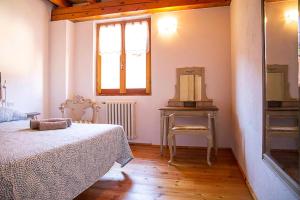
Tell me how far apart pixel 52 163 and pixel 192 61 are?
9.36 feet

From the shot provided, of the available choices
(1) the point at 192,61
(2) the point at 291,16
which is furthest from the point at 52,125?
(1) the point at 192,61

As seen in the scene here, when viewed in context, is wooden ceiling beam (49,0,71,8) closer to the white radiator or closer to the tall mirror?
the white radiator

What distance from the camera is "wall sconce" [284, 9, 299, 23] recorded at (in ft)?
3.29

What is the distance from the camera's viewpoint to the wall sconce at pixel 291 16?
1002 mm

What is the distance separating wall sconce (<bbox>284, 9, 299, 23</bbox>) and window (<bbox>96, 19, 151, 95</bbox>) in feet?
9.21

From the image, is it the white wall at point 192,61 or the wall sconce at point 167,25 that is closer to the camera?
the white wall at point 192,61

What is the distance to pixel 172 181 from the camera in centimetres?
222

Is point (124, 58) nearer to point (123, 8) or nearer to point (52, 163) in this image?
point (123, 8)

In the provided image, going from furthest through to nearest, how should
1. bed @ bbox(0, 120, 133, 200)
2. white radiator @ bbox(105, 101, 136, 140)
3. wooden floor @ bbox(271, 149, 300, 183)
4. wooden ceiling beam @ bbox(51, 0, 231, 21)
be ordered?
1. white radiator @ bbox(105, 101, 136, 140)
2. wooden ceiling beam @ bbox(51, 0, 231, 21)
3. bed @ bbox(0, 120, 133, 200)
4. wooden floor @ bbox(271, 149, 300, 183)

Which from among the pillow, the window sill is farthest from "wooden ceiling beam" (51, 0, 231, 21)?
the pillow

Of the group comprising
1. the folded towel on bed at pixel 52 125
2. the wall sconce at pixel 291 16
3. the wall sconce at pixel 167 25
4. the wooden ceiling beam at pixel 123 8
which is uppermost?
the wooden ceiling beam at pixel 123 8

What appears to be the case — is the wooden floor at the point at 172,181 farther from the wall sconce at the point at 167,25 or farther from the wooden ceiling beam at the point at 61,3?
the wooden ceiling beam at the point at 61,3

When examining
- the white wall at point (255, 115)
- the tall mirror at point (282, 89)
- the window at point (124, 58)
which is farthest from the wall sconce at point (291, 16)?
the window at point (124, 58)

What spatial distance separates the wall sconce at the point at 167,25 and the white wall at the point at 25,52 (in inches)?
84.7
